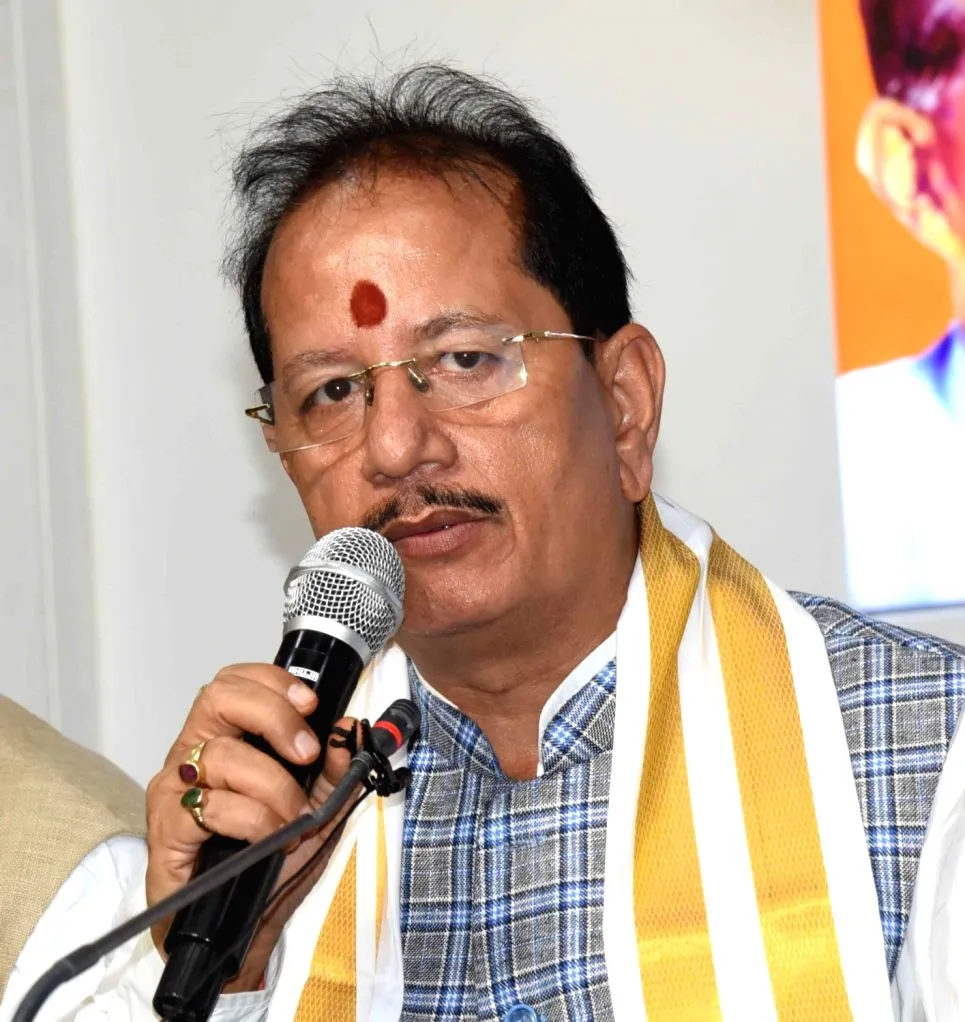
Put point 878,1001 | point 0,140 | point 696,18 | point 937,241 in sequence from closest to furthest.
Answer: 1. point 878,1001
2. point 937,241
3. point 696,18
4. point 0,140

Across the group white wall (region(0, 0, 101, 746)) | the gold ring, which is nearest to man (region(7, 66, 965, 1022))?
the gold ring

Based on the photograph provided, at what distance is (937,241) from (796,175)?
0.30m

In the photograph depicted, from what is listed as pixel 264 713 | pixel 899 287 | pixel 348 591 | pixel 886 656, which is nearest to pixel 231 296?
pixel 899 287

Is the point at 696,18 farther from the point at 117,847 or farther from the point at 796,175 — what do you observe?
the point at 117,847

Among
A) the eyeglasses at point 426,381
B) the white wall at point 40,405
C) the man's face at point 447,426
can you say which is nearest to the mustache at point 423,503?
the man's face at point 447,426

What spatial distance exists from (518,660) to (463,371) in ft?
1.36

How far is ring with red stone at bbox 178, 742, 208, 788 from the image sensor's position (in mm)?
1460

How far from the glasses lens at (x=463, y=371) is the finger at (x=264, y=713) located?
658 mm

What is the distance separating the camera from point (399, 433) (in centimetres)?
193

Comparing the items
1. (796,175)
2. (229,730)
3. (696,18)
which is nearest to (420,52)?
(696,18)

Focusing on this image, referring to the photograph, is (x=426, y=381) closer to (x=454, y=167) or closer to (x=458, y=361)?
(x=458, y=361)

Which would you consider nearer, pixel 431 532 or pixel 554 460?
pixel 431 532

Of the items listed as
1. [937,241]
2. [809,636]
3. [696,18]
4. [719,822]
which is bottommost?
[719,822]

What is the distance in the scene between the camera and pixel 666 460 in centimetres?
293
